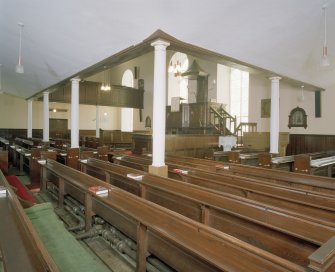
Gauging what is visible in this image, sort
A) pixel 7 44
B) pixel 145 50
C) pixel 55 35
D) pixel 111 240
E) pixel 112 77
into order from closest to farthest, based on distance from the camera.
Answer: pixel 111 240 < pixel 145 50 < pixel 55 35 < pixel 7 44 < pixel 112 77

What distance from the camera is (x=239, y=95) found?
12.5m

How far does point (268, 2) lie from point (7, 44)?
19.6ft

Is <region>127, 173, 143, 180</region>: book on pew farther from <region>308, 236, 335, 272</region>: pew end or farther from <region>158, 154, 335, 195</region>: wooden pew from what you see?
<region>308, 236, 335, 272</region>: pew end

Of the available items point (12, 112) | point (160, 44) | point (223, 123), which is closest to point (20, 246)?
point (160, 44)

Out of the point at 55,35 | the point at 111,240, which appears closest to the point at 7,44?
the point at 55,35

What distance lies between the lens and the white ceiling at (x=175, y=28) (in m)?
3.92

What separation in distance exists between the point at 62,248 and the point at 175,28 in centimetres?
344

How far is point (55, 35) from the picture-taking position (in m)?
5.16

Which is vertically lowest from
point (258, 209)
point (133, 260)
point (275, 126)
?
point (133, 260)

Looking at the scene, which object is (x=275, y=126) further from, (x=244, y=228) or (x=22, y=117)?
(x=22, y=117)

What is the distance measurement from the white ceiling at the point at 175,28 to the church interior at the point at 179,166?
0.02 meters

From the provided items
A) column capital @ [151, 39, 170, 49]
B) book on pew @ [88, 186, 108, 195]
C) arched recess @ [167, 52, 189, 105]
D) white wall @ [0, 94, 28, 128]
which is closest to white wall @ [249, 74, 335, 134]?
arched recess @ [167, 52, 189, 105]

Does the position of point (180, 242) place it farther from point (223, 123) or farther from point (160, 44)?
point (223, 123)

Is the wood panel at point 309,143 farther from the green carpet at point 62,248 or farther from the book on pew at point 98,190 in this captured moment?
the green carpet at point 62,248
